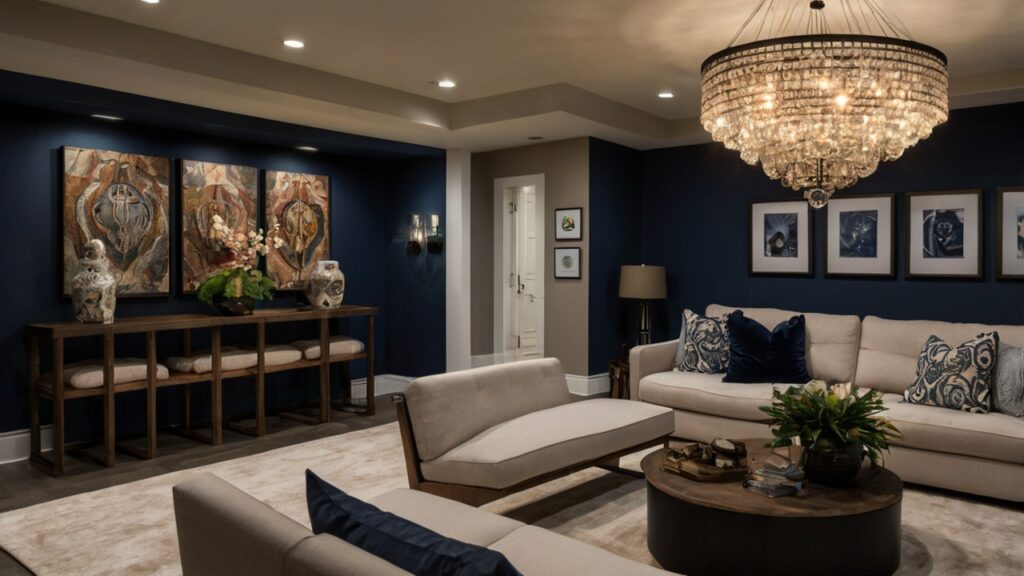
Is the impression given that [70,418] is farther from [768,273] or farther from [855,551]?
[768,273]

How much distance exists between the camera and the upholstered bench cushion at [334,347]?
5758 mm

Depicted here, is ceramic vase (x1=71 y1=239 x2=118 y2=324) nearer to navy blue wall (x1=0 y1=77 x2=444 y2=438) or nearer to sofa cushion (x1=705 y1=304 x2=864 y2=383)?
navy blue wall (x1=0 y1=77 x2=444 y2=438)

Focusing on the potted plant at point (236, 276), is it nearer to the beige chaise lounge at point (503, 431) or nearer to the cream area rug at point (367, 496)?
the cream area rug at point (367, 496)

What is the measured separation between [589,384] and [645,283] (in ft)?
3.52

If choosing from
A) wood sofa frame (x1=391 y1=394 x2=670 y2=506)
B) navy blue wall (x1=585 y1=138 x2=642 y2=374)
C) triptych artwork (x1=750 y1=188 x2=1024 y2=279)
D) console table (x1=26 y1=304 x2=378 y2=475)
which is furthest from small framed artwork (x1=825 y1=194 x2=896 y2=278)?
console table (x1=26 y1=304 x2=378 y2=475)

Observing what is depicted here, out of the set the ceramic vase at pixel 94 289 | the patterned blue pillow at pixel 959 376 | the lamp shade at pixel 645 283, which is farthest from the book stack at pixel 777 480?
the ceramic vase at pixel 94 289

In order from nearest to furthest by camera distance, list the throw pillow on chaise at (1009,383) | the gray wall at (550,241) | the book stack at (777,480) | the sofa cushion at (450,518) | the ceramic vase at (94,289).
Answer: the sofa cushion at (450,518) < the book stack at (777,480) < the throw pillow on chaise at (1009,383) < the ceramic vase at (94,289) < the gray wall at (550,241)

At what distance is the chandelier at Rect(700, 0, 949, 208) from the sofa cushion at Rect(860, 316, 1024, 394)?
69.4 inches

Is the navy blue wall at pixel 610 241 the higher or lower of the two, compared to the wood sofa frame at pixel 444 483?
higher

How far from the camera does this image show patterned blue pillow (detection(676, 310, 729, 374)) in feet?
17.4

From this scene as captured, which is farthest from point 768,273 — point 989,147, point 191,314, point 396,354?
point 191,314

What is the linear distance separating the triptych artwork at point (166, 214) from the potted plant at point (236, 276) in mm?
109

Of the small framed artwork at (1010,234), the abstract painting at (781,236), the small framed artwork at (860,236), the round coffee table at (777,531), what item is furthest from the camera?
the abstract painting at (781,236)

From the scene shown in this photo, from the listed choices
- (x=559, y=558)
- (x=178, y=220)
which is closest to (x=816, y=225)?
(x=559, y=558)
